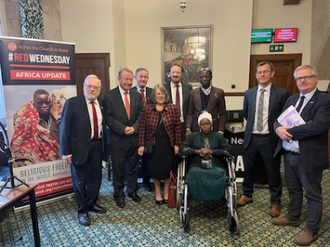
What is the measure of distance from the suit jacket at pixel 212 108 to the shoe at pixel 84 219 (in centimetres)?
155

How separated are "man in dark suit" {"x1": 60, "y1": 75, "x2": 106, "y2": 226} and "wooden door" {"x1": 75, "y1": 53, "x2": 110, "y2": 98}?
255 centimetres

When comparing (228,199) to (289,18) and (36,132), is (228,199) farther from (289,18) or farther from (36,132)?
(289,18)

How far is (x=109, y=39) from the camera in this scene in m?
4.85

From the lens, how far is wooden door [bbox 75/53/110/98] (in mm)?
4922

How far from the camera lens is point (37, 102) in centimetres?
277

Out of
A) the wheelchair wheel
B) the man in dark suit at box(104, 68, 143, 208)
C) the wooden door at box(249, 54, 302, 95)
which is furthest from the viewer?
the wooden door at box(249, 54, 302, 95)

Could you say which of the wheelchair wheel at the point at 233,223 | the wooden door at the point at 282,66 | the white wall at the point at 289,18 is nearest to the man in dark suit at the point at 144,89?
the wheelchair wheel at the point at 233,223

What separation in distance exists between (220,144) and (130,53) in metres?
3.88

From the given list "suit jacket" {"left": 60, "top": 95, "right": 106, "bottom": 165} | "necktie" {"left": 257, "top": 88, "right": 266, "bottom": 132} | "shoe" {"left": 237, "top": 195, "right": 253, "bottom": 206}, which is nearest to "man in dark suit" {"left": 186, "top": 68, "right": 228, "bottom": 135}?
"necktie" {"left": 257, "top": 88, "right": 266, "bottom": 132}

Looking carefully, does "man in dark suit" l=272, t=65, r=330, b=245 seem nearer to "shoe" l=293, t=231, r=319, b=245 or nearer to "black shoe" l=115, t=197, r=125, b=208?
"shoe" l=293, t=231, r=319, b=245

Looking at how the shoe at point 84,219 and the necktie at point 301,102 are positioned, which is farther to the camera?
the shoe at point 84,219

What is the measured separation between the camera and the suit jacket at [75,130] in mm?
2359

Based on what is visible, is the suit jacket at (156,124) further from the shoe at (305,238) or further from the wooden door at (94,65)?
the wooden door at (94,65)

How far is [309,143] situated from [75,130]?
7.01 feet
